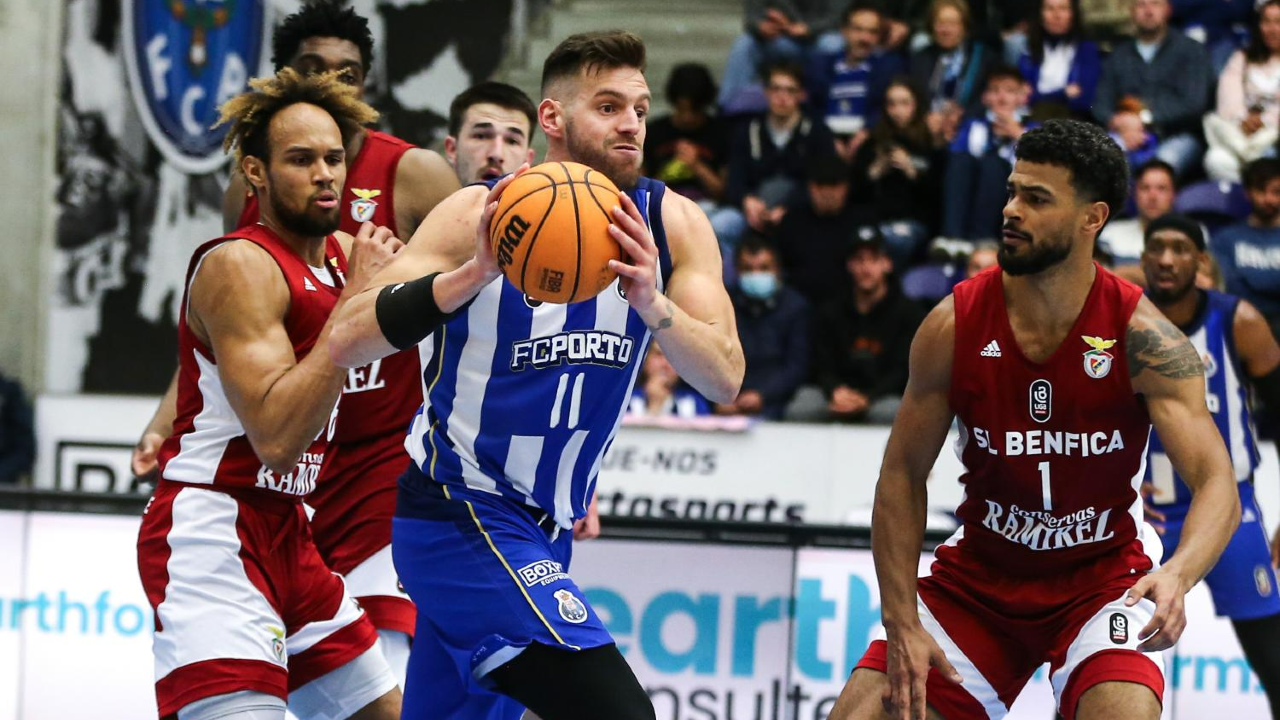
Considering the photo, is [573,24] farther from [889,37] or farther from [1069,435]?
[1069,435]

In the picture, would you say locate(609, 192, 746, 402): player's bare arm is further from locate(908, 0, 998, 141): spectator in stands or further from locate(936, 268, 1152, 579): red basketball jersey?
locate(908, 0, 998, 141): spectator in stands

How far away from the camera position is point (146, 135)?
1166cm

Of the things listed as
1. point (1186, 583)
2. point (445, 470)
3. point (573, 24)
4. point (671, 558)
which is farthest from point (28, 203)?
point (1186, 583)

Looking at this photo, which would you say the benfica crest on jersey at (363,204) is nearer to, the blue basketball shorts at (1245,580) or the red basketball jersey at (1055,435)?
the red basketball jersey at (1055,435)

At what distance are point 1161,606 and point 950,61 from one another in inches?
264

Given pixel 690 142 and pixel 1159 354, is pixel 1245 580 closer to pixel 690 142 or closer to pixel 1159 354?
pixel 1159 354

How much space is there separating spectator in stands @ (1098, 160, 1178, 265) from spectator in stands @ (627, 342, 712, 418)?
94.6 inches

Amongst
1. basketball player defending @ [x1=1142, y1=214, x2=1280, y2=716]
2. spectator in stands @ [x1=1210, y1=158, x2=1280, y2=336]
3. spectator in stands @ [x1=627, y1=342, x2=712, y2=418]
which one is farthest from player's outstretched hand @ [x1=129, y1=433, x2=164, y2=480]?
spectator in stands @ [x1=1210, y1=158, x2=1280, y2=336]

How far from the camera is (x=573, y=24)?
12016mm

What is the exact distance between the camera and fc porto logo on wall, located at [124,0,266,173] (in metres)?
11.5

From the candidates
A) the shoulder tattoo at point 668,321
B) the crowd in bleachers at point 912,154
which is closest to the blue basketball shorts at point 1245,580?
the crowd in bleachers at point 912,154

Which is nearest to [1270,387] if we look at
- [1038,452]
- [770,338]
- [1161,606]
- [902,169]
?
[770,338]

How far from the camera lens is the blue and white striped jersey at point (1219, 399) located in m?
6.91

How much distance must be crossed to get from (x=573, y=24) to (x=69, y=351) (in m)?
4.26
